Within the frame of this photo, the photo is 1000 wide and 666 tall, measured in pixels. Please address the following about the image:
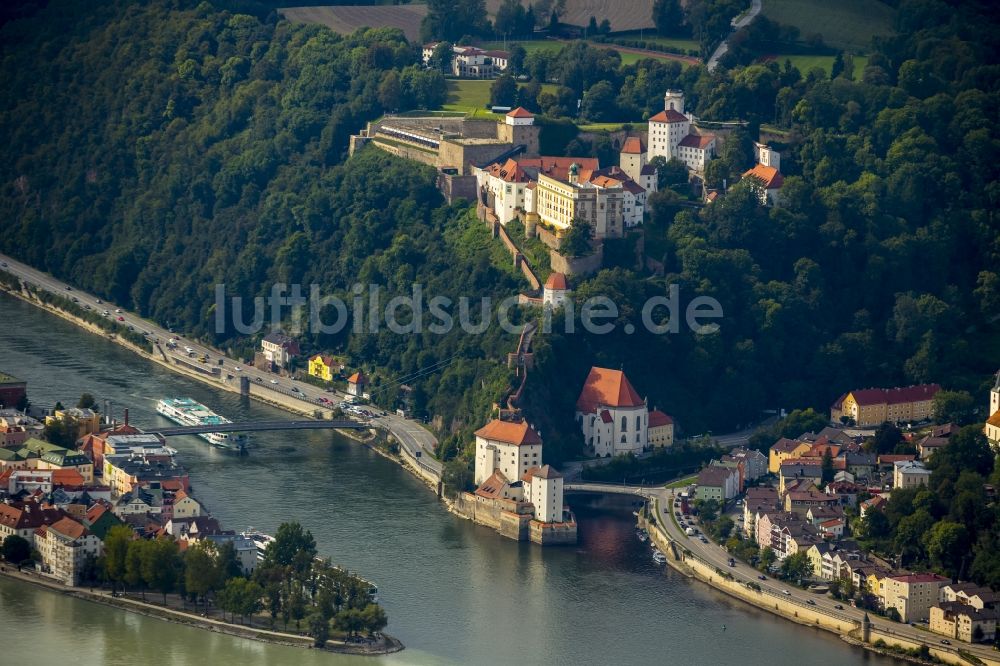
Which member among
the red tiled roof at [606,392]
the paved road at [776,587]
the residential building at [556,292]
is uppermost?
the residential building at [556,292]

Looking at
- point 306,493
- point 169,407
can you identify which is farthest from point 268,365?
point 306,493

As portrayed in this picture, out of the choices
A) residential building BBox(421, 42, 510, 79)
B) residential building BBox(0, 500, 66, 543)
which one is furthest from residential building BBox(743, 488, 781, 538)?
residential building BBox(421, 42, 510, 79)

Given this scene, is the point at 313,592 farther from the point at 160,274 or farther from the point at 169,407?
the point at 160,274

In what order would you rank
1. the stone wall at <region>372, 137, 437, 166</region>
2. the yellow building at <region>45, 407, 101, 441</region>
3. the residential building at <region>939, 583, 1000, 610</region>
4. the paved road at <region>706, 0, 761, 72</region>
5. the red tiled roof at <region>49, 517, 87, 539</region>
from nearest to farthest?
the residential building at <region>939, 583, 1000, 610</region>, the red tiled roof at <region>49, 517, 87, 539</region>, the yellow building at <region>45, 407, 101, 441</region>, the stone wall at <region>372, 137, 437, 166</region>, the paved road at <region>706, 0, 761, 72</region>

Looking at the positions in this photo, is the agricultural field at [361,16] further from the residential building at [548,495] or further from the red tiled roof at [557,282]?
the residential building at [548,495]

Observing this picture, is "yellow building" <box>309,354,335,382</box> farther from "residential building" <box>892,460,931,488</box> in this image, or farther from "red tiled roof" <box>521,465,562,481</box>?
"residential building" <box>892,460,931,488</box>

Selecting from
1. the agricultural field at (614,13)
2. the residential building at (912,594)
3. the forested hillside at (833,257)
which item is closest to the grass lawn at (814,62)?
the forested hillside at (833,257)
